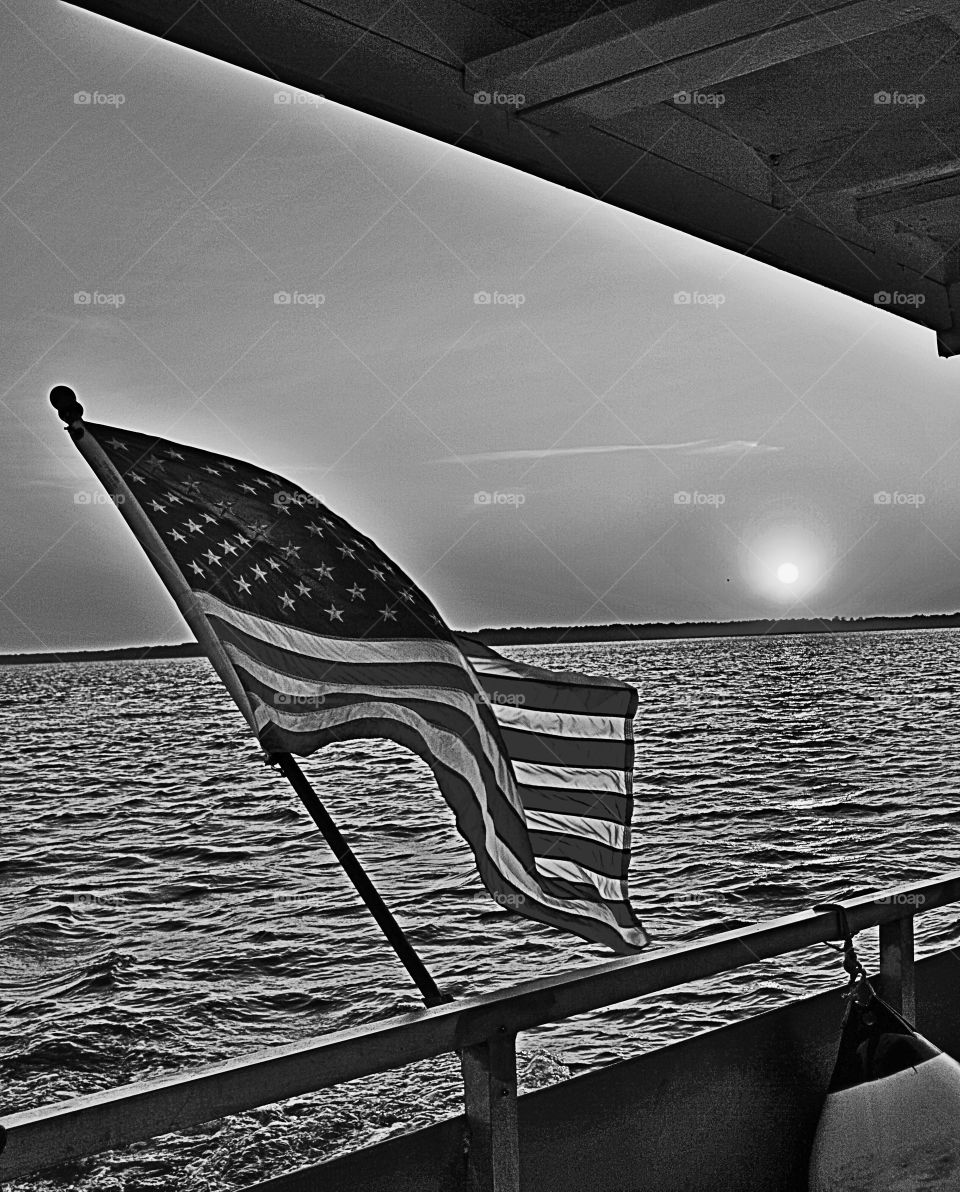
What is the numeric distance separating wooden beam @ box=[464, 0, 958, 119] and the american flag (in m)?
0.71

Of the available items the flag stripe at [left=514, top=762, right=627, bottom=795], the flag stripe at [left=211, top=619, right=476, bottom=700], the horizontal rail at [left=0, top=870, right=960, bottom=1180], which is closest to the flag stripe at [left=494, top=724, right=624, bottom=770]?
the flag stripe at [left=514, top=762, right=627, bottom=795]

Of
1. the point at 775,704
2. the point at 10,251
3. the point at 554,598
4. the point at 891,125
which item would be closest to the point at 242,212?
the point at 10,251

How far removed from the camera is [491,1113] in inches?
59.3

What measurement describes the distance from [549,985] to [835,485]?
4404 cm

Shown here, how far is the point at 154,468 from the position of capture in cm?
195

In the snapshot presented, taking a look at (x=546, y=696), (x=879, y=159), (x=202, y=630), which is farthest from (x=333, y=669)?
(x=879, y=159)

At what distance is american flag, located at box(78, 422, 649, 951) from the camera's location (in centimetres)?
182

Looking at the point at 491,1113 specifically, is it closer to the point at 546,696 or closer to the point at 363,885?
the point at 363,885

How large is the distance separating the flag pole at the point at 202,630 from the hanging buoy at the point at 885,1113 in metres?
0.60

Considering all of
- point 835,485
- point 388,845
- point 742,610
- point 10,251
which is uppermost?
point 10,251

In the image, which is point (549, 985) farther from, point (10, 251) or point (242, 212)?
point (10, 251)

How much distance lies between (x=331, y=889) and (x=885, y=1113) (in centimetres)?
2744

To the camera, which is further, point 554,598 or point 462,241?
point 554,598

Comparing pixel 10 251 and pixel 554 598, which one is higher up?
pixel 10 251
